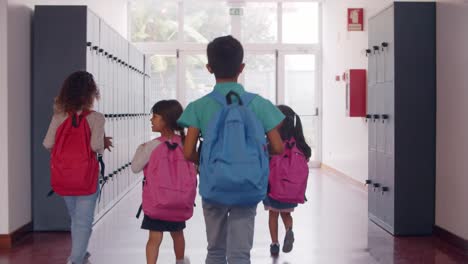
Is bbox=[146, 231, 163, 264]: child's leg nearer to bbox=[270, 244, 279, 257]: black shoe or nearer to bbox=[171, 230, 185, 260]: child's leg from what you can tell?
bbox=[171, 230, 185, 260]: child's leg

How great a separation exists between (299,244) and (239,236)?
248cm

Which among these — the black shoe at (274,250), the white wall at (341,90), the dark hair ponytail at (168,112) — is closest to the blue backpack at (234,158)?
the dark hair ponytail at (168,112)

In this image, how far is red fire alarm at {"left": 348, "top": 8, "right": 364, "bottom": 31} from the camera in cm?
835

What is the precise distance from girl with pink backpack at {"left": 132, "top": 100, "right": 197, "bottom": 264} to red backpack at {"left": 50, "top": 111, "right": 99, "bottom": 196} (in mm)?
439

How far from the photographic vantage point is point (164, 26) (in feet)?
37.8

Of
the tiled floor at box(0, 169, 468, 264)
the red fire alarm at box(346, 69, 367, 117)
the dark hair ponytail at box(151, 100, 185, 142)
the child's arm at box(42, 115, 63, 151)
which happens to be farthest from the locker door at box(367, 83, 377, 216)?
the child's arm at box(42, 115, 63, 151)

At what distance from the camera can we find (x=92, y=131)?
361 centimetres

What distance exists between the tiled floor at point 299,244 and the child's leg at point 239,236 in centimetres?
179

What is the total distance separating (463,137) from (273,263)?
176 centimetres

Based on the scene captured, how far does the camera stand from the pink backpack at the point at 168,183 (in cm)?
313

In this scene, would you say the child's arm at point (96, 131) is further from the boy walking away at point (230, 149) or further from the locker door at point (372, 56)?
the locker door at point (372, 56)

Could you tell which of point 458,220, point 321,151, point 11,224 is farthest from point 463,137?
point 321,151

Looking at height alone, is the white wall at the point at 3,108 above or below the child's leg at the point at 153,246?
above

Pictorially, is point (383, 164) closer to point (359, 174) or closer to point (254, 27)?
point (359, 174)
